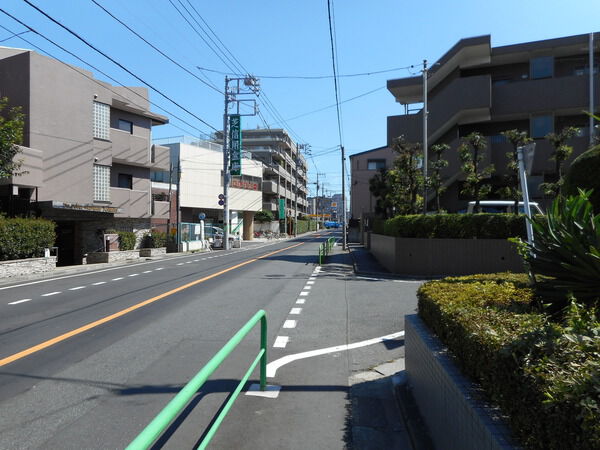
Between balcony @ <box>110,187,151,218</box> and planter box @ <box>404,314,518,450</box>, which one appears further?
balcony @ <box>110,187,151,218</box>

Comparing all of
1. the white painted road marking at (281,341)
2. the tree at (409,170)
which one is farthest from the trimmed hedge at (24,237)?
the tree at (409,170)

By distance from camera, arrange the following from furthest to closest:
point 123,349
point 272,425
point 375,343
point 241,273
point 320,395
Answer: point 241,273, point 375,343, point 123,349, point 320,395, point 272,425

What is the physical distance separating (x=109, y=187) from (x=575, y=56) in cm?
2644

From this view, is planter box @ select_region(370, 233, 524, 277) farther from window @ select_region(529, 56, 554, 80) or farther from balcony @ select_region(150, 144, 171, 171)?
balcony @ select_region(150, 144, 171, 171)

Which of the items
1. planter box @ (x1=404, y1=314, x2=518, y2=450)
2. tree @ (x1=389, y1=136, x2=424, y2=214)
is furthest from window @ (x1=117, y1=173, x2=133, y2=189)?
planter box @ (x1=404, y1=314, x2=518, y2=450)

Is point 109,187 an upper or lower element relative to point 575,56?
lower

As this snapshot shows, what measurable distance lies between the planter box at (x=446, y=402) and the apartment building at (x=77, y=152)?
19337 mm

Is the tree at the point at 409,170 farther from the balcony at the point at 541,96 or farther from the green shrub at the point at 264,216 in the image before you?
the green shrub at the point at 264,216

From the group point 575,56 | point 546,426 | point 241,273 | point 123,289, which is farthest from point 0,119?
point 575,56

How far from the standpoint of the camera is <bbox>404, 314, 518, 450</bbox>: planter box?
2336mm

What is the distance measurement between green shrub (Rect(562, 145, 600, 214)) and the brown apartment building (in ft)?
46.0

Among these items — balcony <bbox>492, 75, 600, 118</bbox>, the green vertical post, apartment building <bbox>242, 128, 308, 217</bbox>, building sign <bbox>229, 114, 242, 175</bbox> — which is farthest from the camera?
apartment building <bbox>242, 128, 308, 217</bbox>

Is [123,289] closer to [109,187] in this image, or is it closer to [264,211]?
[109,187]

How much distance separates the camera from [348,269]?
18828mm
